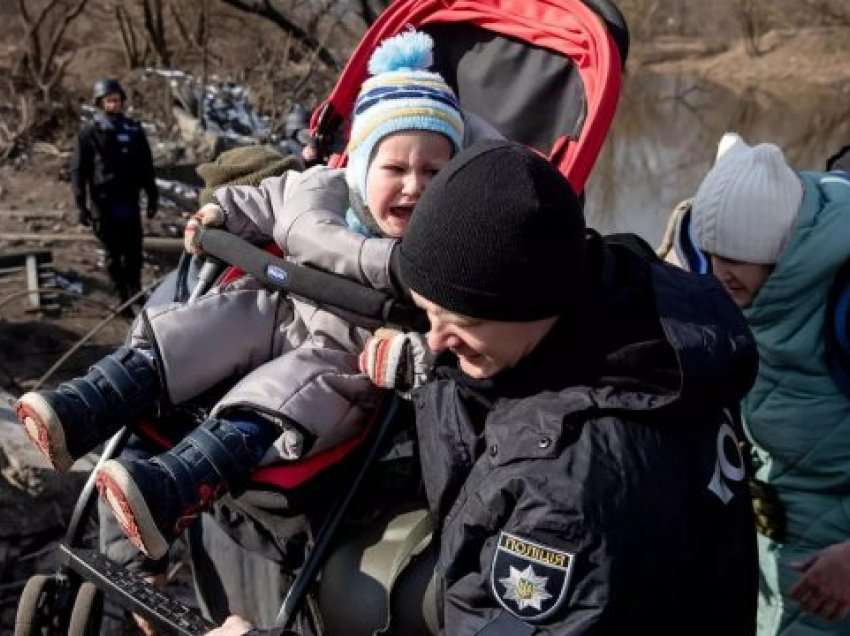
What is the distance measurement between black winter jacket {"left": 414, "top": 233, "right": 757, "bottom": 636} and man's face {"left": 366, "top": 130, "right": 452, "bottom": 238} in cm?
58

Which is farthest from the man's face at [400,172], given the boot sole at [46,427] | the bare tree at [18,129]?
A: the bare tree at [18,129]

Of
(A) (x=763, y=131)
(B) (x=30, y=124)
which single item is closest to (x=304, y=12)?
(B) (x=30, y=124)

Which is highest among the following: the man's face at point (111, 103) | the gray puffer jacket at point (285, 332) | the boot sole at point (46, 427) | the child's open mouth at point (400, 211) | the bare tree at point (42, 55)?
the child's open mouth at point (400, 211)

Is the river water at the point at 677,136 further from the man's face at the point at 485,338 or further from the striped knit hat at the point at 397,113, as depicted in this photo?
the man's face at the point at 485,338

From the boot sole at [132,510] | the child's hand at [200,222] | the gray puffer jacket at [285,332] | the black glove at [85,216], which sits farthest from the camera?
the black glove at [85,216]

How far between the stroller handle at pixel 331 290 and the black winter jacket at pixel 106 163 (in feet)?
18.6

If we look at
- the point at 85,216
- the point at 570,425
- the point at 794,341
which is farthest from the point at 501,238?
the point at 85,216

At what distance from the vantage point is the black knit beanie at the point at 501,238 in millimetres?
1255

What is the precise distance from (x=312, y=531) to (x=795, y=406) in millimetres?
963

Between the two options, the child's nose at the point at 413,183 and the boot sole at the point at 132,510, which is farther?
the child's nose at the point at 413,183

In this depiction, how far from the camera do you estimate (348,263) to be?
5.94ft

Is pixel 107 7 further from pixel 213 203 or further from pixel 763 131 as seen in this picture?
pixel 213 203

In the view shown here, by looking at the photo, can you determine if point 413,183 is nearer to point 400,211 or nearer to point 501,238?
point 400,211

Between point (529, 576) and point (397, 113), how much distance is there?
104 centimetres
